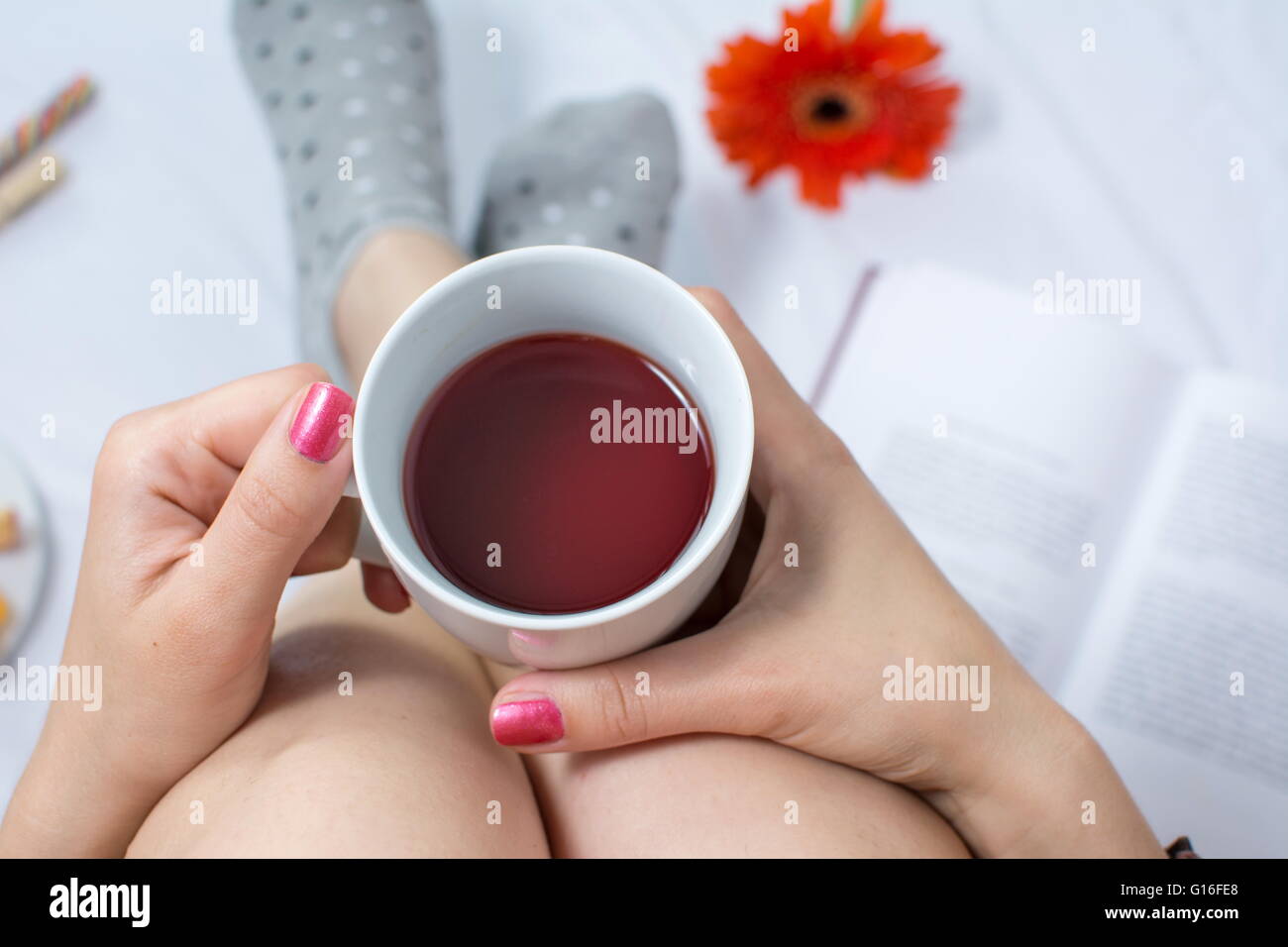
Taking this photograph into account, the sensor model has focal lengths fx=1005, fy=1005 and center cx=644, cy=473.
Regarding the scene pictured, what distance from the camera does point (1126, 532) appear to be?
2.74 ft

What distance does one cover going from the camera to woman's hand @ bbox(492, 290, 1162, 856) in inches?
20.4

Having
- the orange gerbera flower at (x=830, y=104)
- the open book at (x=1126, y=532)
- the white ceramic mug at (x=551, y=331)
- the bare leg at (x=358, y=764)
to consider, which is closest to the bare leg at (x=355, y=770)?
the bare leg at (x=358, y=764)

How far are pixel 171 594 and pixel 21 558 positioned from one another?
1.64 feet

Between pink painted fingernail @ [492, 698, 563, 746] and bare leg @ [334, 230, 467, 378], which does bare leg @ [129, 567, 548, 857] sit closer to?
pink painted fingernail @ [492, 698, 563, 746]

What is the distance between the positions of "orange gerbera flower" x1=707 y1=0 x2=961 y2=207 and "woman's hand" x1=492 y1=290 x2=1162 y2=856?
0.41 m

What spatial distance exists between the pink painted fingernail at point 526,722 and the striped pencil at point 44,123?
851 mm

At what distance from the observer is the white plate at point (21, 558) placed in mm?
874

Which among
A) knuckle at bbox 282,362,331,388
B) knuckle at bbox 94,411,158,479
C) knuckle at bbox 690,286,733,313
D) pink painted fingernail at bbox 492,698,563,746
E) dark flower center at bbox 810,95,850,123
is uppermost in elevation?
dark flower center at bbox 810,95,850,123

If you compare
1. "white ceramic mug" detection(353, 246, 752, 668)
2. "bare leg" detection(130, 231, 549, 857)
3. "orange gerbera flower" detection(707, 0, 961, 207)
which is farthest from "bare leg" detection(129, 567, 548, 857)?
"orange gerbera flower" detection(707, 0, 961, 207)

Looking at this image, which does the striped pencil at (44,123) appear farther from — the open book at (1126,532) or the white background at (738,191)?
the open book at (1126,532)

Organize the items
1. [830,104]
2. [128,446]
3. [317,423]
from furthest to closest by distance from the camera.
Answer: [830,104]
[128,446]
[317,423]

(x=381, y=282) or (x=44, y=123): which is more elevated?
(x=44, y=123)

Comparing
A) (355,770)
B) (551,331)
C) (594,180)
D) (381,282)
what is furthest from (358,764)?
(594,180)

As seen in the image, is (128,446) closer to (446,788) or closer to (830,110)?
(446,788)
